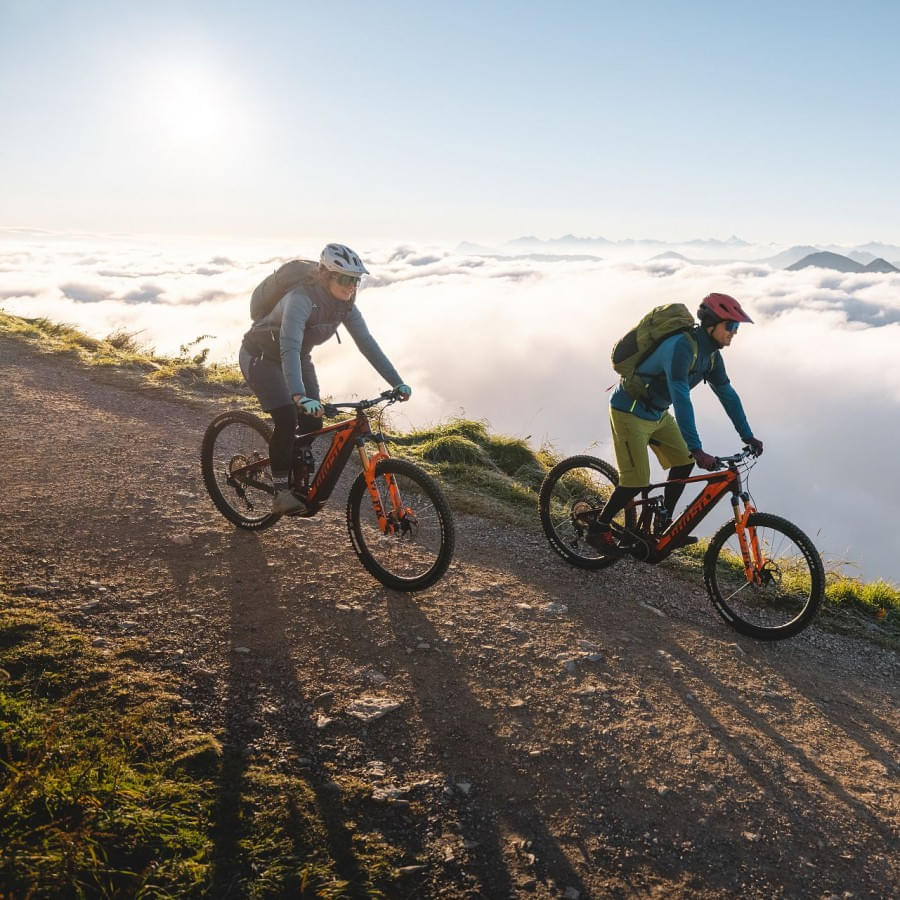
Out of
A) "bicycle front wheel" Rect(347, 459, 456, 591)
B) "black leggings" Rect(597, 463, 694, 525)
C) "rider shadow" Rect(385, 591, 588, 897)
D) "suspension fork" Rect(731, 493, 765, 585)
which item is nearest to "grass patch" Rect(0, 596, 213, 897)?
"rider shadow" Rect(385, 591, 588, 897)

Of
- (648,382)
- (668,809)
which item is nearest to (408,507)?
(648,382)

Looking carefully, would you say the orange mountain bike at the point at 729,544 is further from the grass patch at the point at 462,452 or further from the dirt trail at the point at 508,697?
the grass patch at the point at 462,452

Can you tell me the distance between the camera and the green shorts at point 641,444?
652cm

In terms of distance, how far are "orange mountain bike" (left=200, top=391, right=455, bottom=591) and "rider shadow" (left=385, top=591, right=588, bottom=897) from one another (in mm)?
805

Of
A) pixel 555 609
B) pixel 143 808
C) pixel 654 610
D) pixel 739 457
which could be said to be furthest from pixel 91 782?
pixel 739 457

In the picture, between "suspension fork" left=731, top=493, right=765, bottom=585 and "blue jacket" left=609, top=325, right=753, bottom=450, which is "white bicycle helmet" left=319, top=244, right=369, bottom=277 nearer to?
"blue jacket" left=609, top=325, right=753, bottom=450

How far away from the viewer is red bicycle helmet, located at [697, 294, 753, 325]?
5.75 m

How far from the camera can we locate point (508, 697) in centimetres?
467

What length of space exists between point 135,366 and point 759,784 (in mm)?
13463

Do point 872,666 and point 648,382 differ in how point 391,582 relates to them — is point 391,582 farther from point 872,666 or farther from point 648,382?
point 872,666

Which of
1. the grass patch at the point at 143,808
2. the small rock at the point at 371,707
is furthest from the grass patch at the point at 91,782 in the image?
the small rock at the point at 371,707

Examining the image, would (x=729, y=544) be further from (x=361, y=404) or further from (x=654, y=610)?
(x=361, y=404)

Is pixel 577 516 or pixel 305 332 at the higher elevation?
pixel 305 332

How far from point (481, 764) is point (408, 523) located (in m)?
2.37
